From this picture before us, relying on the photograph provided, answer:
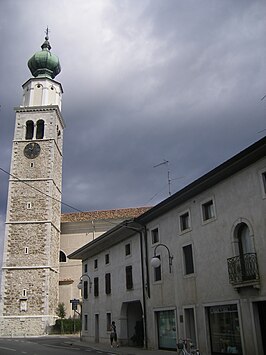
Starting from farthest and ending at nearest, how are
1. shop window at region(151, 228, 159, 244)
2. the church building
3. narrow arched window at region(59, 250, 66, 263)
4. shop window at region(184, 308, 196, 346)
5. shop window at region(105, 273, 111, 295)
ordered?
narrow arched window at region(59, 250, 66, 263), the church building, shop window at region(105, 273, 111, 295), shop window at region(151, 228, 159, 244), shop window at region(184, 308, 196, 346)

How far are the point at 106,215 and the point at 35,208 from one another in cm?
1125

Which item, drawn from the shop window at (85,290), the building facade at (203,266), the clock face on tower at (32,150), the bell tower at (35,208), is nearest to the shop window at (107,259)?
the building facade at (203,266)

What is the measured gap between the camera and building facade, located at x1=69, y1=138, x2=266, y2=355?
14.6 m

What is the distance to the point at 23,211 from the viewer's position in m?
45.6

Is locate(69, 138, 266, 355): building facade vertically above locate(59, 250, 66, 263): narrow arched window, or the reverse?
locate(59, 250, 66, 263): narrow arched window

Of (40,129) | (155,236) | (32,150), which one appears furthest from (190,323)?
(40,129)

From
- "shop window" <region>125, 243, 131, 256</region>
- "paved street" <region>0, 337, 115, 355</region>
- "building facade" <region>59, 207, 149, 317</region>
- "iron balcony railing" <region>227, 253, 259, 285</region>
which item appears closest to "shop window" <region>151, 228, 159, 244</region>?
"shop window" <region>125, 243, 131, 256</region>

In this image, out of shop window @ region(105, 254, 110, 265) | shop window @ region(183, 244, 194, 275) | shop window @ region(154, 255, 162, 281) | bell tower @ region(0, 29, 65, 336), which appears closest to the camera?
shop window @ region(183, 244, 194, 275)

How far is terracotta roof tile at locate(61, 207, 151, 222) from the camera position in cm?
5312

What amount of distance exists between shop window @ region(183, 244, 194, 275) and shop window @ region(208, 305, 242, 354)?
2.19m

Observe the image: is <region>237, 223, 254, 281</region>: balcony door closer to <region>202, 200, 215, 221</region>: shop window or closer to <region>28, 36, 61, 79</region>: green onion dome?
<region>202, 200, 215, 221</region>: shop window

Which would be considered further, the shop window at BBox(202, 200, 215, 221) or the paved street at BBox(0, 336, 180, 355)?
the paved street at BBox(0, 336, 180, 355)

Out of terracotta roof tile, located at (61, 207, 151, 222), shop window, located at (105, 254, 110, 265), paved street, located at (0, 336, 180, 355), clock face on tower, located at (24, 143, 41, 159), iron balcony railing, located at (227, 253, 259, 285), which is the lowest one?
paved street, located at (0, 336, 180, 355)

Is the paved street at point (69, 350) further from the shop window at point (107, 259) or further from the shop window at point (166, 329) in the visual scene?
the shop window at point (107, 259)
